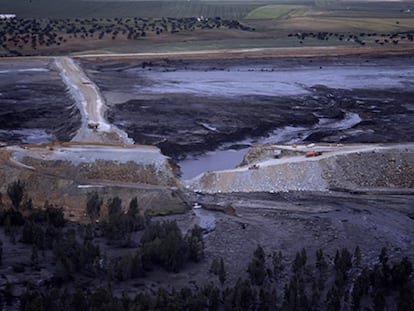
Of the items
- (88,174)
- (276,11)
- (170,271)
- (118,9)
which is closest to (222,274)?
(170,271)

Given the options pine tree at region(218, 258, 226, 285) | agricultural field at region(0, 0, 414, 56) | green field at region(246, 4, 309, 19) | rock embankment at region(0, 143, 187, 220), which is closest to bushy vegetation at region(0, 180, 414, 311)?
pine tree at region(218, 258, 226, 285)

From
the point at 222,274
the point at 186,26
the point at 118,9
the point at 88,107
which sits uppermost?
the point at 118,9

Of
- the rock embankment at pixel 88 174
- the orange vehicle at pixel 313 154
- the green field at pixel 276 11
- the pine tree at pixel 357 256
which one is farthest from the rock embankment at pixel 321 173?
the green field at pixel 276 11

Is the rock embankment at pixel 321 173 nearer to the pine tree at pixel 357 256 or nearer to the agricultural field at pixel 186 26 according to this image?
the pine tree at pixel 357 256

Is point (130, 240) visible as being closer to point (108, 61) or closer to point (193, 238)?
point (193, 238)

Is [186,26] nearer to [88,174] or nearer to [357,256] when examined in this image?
[88,174]

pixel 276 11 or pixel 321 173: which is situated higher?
pixel 276 11
